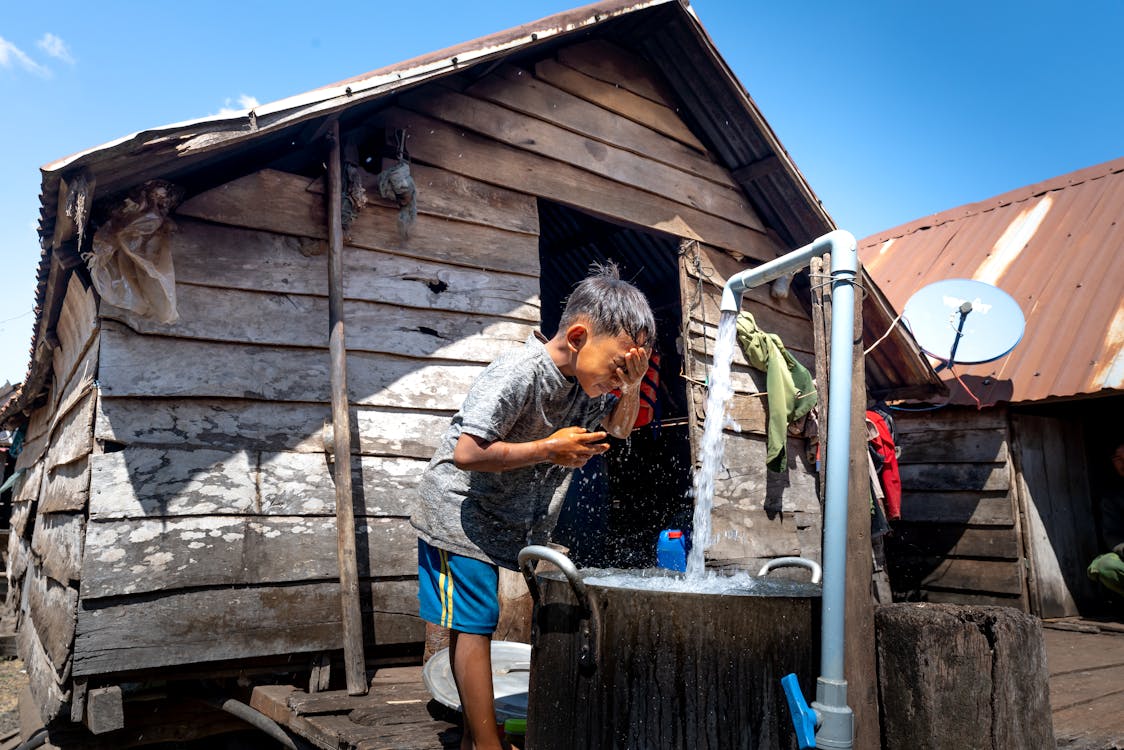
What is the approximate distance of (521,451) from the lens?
2.19 metres

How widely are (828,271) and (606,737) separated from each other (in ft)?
5.30

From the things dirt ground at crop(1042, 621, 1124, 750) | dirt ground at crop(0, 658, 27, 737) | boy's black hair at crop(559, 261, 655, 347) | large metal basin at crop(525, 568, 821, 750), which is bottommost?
dirt ground at crop(0, 658, 27, 737)

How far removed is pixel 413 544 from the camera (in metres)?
3.98

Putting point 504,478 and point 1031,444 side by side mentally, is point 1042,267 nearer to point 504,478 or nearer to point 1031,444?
point 1031,444

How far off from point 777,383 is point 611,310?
3.54 meters

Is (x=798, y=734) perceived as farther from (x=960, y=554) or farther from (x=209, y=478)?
(x=960, y=554)

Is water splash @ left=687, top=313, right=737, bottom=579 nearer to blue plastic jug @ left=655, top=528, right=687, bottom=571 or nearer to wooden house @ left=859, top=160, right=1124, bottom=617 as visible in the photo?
blue plastic jug @ left=655, top=528, right=687, bottom=571

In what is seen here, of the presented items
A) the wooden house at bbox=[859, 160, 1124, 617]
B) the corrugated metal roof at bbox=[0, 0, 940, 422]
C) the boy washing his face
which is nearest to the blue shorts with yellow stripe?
the boy washing his face

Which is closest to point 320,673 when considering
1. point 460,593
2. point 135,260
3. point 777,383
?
point 460,593

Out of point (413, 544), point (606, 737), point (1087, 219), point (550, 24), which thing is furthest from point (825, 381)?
point (1087, 219)

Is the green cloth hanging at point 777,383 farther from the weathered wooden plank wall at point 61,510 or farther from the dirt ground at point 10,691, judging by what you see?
the dirt ground at point 10,691

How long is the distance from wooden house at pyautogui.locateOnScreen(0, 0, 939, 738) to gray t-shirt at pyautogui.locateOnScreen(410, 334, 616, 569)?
50.1 inches

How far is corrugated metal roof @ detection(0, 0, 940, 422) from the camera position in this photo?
3.06m

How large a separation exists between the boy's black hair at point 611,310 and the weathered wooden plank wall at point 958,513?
22.4 ft
